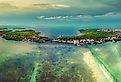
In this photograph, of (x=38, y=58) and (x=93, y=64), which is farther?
(x=38, y=58)

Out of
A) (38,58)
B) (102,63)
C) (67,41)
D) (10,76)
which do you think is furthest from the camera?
(67,41)

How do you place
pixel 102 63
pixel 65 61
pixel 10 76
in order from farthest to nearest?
pixel 65 61 < pixel 102 63 < pixel 10 76

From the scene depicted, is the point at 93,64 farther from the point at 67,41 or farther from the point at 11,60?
the point at 67,41

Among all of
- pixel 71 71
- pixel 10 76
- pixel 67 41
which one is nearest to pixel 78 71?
pixel 71 71

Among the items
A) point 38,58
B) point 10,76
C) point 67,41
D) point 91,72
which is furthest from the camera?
point 67,41

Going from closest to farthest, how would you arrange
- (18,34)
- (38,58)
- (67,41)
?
(38,58), (67,41), (18,34)

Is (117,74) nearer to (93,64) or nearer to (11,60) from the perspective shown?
(93,64)

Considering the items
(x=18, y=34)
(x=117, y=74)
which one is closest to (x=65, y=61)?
(x=117, y=74)

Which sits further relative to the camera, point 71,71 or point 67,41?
point 67,41

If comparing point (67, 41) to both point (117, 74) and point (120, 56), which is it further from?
point (117, 74)
